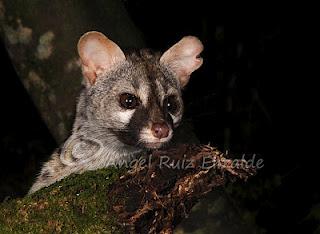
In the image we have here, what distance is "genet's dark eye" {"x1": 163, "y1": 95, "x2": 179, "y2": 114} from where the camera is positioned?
489 centimetres

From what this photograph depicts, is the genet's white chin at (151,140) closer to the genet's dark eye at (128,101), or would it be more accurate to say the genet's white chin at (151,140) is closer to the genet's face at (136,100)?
the genet's face at (136,100)

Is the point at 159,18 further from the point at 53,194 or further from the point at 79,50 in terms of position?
the point at 53,194

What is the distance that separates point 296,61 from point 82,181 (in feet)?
22.2

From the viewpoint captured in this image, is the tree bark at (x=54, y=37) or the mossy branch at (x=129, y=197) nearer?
the mossy branch at (x=129, y=197)

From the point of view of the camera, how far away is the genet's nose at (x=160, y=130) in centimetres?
430

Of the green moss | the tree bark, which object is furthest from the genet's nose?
the green moss

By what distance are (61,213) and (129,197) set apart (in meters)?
0.32

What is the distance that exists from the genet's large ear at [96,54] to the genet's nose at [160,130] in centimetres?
74

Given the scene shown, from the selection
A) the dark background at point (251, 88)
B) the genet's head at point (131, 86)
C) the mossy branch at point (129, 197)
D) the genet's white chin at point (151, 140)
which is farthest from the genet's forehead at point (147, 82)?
the dark background at point (251, 88)

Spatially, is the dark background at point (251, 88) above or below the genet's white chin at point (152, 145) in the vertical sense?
below

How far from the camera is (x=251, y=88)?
9.16 metres

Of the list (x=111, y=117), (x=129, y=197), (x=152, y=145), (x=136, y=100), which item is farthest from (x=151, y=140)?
(x=129, y=197)

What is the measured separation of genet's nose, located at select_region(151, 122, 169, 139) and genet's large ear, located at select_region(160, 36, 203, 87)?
1043 mm

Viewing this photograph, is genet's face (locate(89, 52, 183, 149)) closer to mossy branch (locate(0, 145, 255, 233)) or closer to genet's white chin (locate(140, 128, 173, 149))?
genet's white chin (locate(140, 128, 173, 149))
